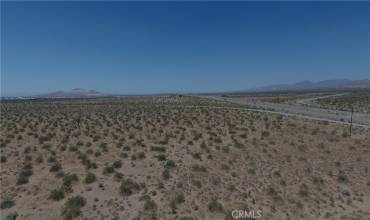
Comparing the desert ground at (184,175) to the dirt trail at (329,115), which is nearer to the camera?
the desert ground at (184,175)

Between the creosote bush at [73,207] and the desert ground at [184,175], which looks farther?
the desert ground at [184,175]

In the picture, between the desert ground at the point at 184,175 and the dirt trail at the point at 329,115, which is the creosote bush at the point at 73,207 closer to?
the desert ground at the point at 184,175

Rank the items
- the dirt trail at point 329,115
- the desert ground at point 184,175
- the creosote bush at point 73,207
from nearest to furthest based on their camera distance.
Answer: the creosote bush at point 73,207 → the desert ground at point 184,175 → the dirt trail at point 329,115

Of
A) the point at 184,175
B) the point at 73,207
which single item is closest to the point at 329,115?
the point at 184,175

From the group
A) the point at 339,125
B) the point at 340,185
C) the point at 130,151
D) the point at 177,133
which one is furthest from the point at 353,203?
the point at 339,125

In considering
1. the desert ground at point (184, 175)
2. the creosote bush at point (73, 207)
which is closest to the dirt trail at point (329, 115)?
the desert ground at point (184, 175)

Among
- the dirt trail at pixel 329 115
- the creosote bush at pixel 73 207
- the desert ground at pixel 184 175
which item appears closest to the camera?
the creosote bush at pixel 73 207

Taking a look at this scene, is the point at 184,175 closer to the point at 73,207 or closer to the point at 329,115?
the point at 73,207

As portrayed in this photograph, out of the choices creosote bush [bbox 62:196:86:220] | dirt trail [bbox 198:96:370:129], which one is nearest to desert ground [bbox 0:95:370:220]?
creosote bush [bbox 62:196:86:220]

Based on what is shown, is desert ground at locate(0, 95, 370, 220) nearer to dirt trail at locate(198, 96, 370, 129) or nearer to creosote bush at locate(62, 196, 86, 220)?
creosote bush at locate(62, 196, 86, 220)
